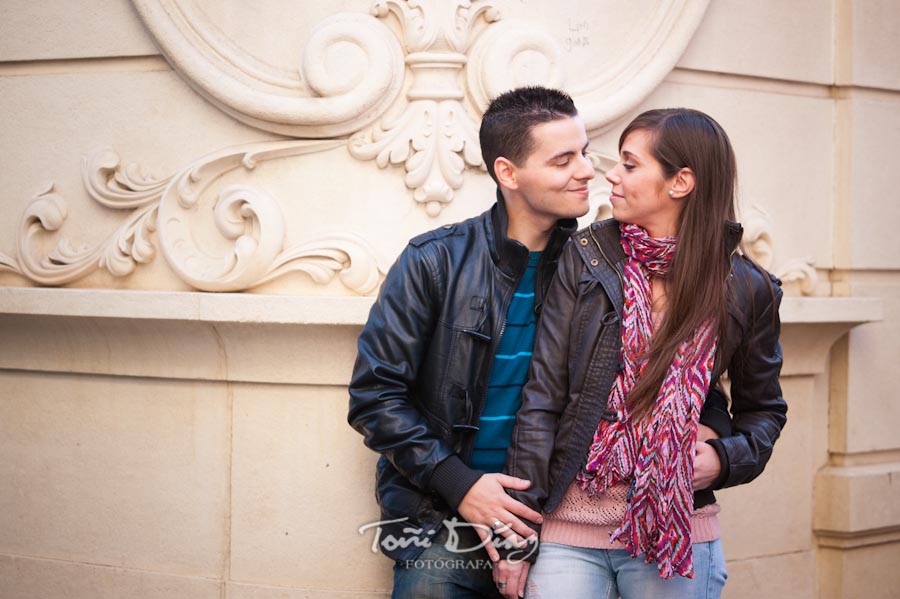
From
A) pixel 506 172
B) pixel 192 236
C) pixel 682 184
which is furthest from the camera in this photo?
pixel 192 236

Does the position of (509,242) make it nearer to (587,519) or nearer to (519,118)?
(519,118)

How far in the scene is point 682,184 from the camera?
105 inches

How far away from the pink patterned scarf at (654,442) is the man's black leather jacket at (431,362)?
9.5 inches

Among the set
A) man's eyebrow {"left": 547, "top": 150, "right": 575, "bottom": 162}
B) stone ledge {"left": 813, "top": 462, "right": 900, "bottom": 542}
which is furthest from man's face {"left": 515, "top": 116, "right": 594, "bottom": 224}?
stone ledge {"left": 813, "top": 462, "right": 900, "bottom": 542}

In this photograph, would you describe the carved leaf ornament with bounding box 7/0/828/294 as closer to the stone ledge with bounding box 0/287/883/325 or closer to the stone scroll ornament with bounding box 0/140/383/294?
the stone scroll ornament with bounding box 0/140/383/294

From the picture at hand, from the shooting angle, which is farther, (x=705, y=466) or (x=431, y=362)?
(x=431, y=362)

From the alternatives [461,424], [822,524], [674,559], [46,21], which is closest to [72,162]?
[46,21]

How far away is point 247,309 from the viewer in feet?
11.3

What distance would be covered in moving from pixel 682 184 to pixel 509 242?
493 mm

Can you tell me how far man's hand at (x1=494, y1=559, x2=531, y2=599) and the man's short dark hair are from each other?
3.56 ft

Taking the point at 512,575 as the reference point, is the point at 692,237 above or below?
above

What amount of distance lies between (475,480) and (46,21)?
2574 mm

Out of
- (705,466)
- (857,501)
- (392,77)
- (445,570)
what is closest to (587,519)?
(705,466)

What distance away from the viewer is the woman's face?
2.68 meters
